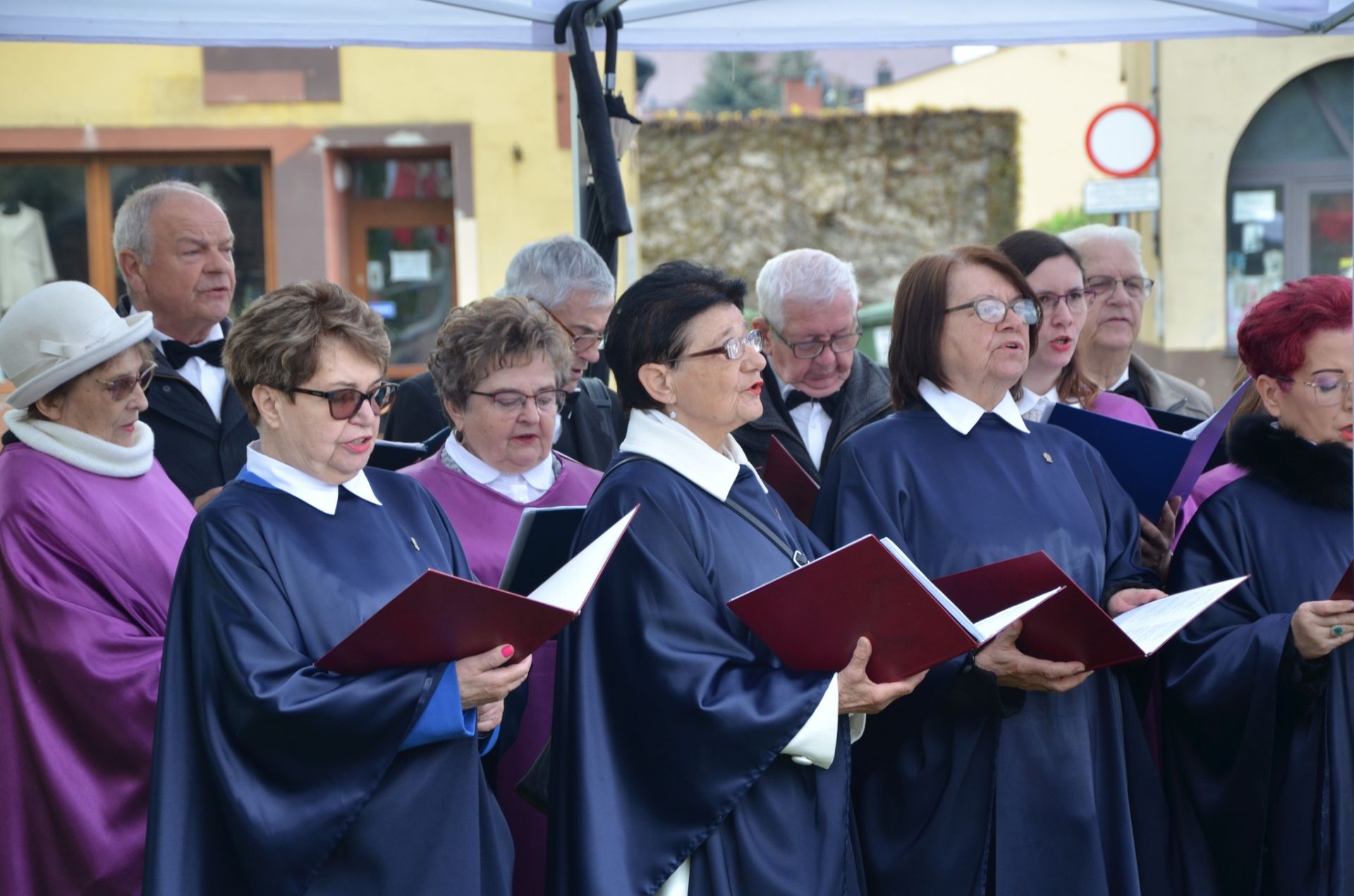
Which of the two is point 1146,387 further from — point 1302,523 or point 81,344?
point 81,344

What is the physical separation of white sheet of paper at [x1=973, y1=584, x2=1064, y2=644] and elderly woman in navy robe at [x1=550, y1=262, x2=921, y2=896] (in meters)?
0.20

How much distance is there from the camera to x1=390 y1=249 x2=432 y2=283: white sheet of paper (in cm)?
1088

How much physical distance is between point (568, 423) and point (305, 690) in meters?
2.02

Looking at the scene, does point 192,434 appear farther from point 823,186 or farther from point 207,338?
point 823,186

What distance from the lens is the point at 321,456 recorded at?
282cm

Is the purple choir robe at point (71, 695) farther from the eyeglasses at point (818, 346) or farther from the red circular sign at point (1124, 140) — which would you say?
the red circular sign at point (1124, 140)

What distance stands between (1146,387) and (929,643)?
2445 millimetres

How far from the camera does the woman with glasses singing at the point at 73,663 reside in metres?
3.27

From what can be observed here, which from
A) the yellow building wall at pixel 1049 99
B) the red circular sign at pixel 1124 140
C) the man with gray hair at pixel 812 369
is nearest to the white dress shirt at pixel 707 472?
the man with gray hair at pixel 812 369

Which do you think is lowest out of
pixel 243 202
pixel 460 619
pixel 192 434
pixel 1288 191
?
pixel 460 619

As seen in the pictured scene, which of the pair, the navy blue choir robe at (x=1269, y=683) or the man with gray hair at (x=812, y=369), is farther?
the man with gray hair at (x=812, y=369)

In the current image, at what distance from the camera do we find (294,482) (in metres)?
2.81

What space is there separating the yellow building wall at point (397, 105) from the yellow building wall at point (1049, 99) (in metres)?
14.0

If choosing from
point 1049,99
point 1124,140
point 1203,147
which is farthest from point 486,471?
point 1049,99
